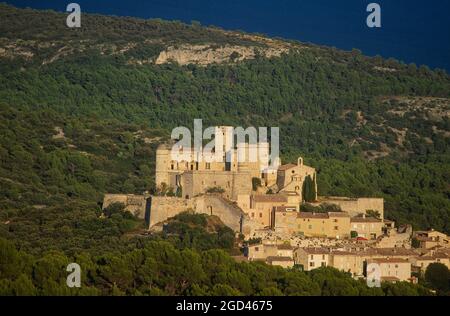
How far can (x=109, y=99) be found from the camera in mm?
106875

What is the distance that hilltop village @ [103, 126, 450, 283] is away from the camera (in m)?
51.8

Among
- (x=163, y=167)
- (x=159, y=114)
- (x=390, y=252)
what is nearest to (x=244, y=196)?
(x=163, y=167)

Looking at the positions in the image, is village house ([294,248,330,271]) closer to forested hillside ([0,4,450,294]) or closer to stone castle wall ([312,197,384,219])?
forested hillside ([0,4,450,294])

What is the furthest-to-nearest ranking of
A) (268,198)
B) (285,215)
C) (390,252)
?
(268,198) < (285,215) < (390,252)

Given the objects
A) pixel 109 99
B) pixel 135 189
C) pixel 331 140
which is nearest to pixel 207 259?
pixel 135 189

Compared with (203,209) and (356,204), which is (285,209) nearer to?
(203,209)

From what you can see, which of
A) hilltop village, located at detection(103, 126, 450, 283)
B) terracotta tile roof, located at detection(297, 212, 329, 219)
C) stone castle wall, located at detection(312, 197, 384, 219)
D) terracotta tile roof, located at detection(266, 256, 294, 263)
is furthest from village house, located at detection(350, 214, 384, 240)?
terracotta tile roof, located at detection(266, 256, 294, 263)

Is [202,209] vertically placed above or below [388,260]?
above

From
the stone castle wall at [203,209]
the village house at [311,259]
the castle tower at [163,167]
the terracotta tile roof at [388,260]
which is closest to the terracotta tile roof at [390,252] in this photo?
the terracotta tile roof at [388,260]

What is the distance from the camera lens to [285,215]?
54312 millimetres

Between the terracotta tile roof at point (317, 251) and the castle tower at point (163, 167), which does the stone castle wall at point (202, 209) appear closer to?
the terracotta tile roof at point (317, 251)

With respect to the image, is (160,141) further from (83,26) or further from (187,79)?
(83,26)

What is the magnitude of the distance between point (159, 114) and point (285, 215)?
161 ft
